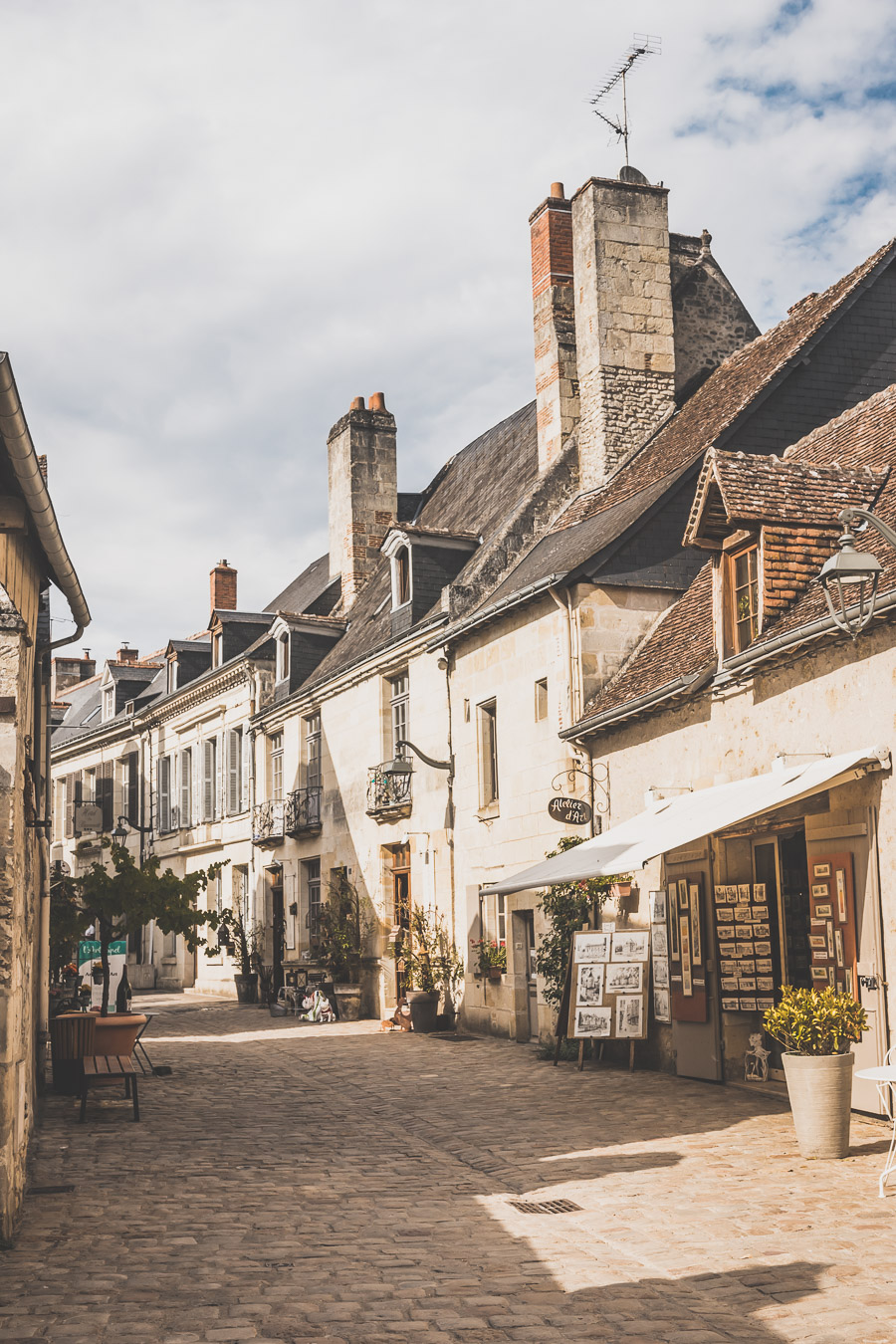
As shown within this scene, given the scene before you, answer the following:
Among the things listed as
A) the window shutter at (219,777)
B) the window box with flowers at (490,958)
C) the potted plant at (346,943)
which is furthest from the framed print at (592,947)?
the window shutter at (219,777)

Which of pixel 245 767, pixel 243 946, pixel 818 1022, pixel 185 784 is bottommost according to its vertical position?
pixel 243 946

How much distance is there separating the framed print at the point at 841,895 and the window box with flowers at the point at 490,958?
6587mm

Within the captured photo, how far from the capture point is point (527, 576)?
52.9 ft

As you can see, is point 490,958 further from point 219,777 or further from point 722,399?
point 219,777

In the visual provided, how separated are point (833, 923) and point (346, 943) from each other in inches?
430

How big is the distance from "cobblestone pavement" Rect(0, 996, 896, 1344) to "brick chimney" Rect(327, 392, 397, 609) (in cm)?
1410

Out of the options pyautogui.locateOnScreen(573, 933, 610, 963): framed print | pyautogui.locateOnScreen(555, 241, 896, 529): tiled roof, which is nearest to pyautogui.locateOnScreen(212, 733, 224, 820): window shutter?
pyautogui.locateOnScreen(555, 241, 896, 529): tiled roof

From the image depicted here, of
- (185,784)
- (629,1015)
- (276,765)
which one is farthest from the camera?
(185,784)

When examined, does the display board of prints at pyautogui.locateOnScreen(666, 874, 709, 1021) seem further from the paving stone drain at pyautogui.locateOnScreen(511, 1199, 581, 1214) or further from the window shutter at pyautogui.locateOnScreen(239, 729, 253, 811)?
the window shutter at pyautogui.locateOnScreen(239, 729, 253, 811)

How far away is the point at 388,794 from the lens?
18516 mm

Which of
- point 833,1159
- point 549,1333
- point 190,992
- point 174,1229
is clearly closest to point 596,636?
point 833,1159

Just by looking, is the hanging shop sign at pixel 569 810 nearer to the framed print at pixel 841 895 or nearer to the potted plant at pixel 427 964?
the potted plant at pixel 427 964

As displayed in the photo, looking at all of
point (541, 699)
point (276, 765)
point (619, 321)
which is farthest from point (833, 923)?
point (276, 765)

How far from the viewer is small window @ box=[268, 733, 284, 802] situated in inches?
943
